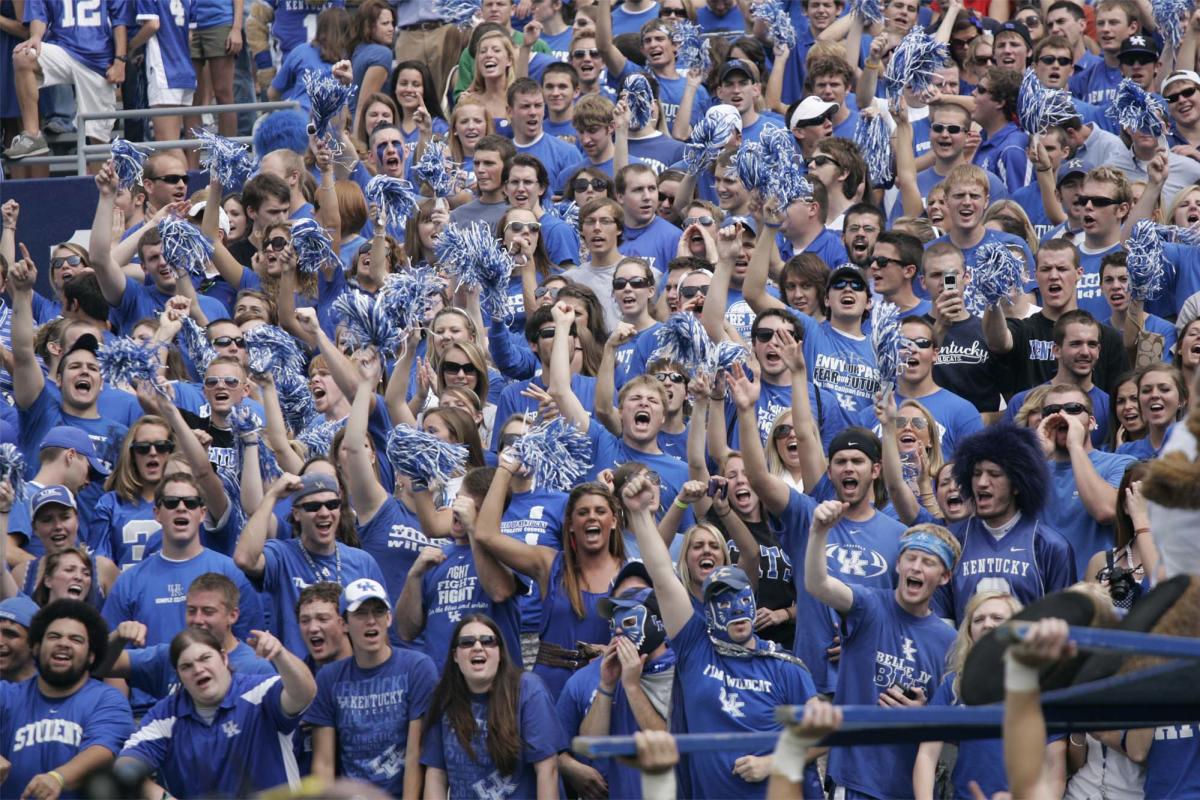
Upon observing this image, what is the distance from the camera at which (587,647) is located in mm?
8867

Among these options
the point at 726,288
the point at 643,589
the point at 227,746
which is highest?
the point at 726,288

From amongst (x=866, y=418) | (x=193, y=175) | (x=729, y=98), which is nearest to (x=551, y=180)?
(x=729, y=98)

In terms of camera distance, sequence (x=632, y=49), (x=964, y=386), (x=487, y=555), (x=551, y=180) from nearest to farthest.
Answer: (x=487, y=555)
(x=964, y=386)
(x=551, y=180)
(x=632, y=49)

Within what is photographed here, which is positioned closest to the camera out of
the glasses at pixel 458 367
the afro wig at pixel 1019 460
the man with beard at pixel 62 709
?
the afro wig at pixel 1019 460

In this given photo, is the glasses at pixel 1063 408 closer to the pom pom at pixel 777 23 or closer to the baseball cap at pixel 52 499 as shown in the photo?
the baseball cap at pixel 52 499

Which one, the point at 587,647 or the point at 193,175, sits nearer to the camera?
the point at 587,647

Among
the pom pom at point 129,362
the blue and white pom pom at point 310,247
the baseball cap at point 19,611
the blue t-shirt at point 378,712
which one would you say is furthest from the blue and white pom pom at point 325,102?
the blue t-shirt at point 378,712

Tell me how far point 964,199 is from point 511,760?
14.7 feet

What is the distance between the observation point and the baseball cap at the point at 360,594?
28.6 ft

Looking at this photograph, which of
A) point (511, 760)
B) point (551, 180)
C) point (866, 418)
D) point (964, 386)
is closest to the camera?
point (511, 760)

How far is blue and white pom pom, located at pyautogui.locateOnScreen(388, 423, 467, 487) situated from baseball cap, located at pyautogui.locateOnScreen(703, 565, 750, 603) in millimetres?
1670

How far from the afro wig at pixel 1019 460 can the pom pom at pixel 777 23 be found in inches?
258

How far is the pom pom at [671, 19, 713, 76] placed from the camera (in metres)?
14.0

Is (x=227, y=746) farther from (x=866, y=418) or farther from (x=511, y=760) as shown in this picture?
(x=866, y=418)
